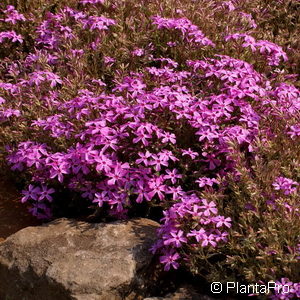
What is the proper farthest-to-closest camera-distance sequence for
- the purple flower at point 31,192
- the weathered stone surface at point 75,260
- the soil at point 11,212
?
the soil at point 11,212 → the purple flower at point 31,192 → the weathered stone surface at point 75,260

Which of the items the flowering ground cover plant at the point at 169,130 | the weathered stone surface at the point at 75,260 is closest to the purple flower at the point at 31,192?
the flowering ground cover plant at the point at 169,130

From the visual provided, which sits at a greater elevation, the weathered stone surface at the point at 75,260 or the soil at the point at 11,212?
the weathered stone surface at the point at 75,260

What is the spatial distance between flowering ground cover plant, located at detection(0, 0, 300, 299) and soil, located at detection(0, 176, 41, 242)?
129 millimetres

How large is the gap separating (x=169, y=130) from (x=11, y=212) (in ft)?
5.27

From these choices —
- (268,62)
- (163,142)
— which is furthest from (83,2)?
(163,142)

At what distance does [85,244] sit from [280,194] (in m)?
1.48

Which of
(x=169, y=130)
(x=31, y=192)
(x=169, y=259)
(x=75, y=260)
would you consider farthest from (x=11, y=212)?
(x=169, y=259)

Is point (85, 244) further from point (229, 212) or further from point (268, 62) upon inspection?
point (268, 62)

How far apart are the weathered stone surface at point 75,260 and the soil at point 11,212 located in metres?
0.47

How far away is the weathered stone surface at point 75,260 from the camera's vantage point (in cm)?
374

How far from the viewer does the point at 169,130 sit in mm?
4664

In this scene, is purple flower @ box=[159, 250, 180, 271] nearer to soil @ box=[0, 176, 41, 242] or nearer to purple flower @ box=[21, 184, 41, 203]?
purple flower @ box=[21, 184, 41, 203]

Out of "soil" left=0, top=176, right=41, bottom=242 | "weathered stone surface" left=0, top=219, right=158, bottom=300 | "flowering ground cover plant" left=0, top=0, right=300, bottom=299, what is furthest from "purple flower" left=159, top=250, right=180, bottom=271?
"soil" left=0, top=176, right=41, bottom=242

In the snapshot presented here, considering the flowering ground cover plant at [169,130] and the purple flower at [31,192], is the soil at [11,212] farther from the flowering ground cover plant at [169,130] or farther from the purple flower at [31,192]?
the purple flower at [31,192]
